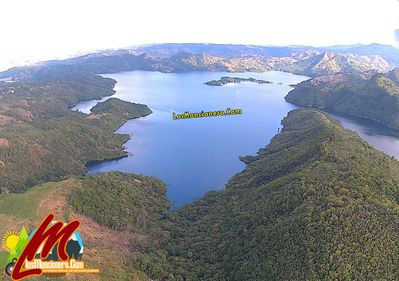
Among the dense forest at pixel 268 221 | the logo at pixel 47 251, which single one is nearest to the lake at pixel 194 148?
the dense forest at pixel 268 221

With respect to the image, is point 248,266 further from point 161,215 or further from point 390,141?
point 390,141

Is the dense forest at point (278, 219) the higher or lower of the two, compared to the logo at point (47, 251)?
lower

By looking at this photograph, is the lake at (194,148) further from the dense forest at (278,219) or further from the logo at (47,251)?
the logo at (47,251)

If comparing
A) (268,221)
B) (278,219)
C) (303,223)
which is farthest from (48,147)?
(303,223)

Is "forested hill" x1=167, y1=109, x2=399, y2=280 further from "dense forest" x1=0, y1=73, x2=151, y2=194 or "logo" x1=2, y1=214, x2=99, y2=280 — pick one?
"dense forest" x1=0, y1=73, x2=151, y2=194

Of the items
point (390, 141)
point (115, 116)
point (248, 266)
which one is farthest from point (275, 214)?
point (115, 116)

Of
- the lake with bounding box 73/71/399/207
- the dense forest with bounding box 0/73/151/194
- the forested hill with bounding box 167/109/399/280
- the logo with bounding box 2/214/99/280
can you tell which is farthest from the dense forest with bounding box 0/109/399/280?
the dense forest with bounding box 0/73/151/194

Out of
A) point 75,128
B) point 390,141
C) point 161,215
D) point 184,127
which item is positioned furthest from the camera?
point 184,127
